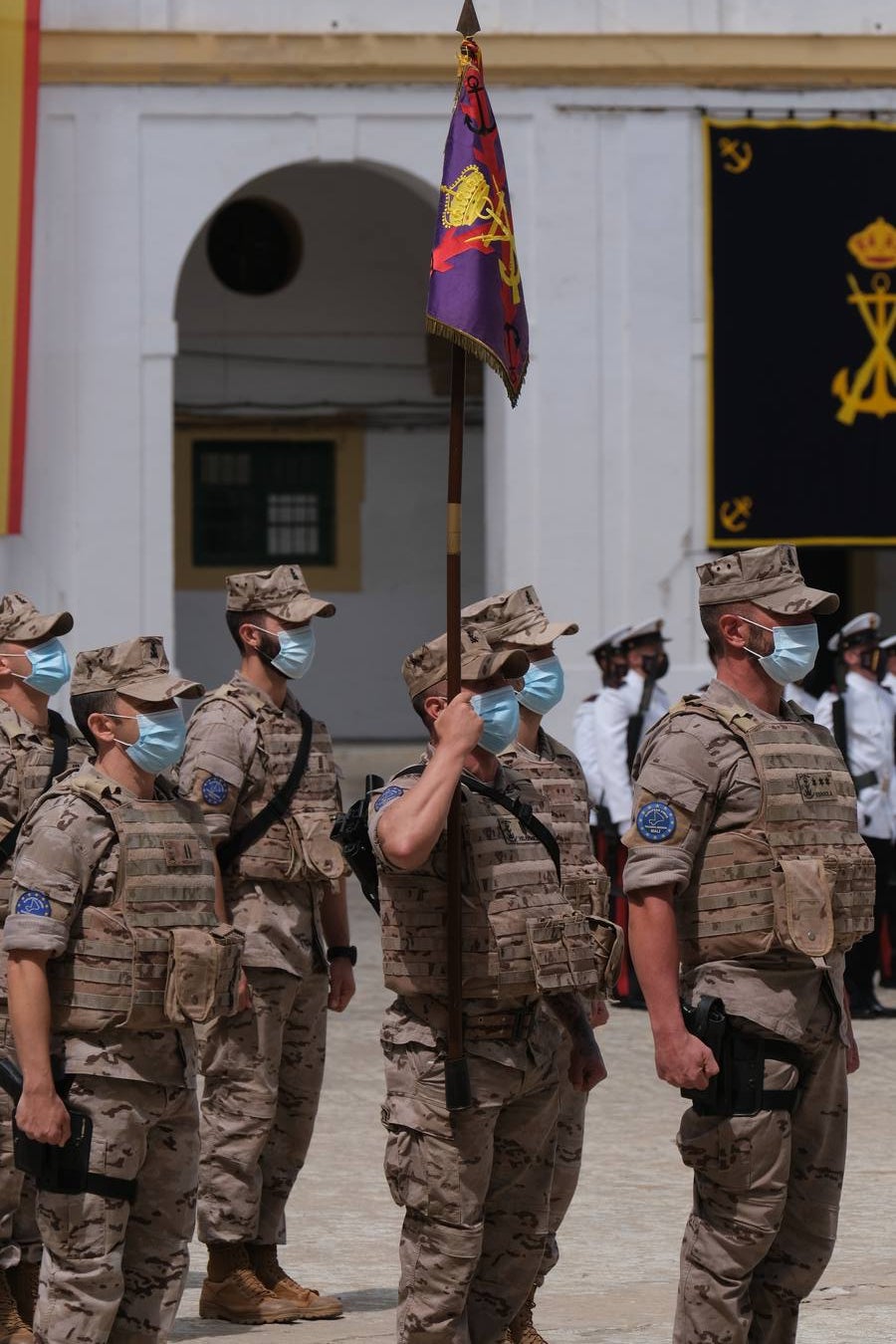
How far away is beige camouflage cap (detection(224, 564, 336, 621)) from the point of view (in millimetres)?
7863

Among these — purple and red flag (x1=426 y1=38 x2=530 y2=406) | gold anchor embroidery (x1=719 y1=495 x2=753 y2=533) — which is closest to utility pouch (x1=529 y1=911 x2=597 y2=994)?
purple and red flag (x1=426 y1=38 x2=530 y2=406)

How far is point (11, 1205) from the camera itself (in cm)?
704

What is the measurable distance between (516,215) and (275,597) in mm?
10597

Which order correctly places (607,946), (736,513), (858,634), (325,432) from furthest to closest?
(325,432), (736,513), (858,634), (607,946)

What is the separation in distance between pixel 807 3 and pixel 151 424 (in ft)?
18.6

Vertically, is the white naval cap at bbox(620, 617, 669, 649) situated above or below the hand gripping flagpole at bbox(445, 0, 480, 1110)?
above

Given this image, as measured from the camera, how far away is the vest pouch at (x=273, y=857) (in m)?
7.70

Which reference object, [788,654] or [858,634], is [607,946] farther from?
[858,634]

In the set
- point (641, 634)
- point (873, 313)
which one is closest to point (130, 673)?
point (641, 634)

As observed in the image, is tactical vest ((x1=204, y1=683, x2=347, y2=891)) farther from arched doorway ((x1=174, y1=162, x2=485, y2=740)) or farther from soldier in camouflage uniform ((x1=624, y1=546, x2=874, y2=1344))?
arched doorway ((x1=174, y1=162, x2=485, y2=740))

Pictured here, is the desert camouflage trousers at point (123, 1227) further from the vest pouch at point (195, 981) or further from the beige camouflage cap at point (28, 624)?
the beige camouflage cap at point (28, 624)

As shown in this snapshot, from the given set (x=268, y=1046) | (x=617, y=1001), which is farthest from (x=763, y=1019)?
(x=617, y=1001)

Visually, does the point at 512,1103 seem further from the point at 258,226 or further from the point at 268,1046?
the point at 258,226

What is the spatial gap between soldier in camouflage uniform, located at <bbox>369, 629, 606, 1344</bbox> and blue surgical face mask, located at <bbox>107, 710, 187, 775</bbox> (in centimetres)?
50
